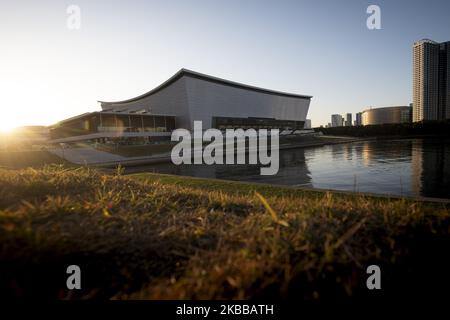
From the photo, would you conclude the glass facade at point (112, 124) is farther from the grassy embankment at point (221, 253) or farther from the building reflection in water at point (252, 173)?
the grassy embankment at point (221, 253)

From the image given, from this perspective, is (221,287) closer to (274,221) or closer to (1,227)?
(274,221)

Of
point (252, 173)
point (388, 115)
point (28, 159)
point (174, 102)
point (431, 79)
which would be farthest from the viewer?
point (388, 115)

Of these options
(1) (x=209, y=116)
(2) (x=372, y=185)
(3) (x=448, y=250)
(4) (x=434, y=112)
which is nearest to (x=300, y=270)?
(3) (x=448, y=250)

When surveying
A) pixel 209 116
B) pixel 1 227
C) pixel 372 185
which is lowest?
pixel 372 185

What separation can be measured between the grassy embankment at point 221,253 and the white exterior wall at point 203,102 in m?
62.0

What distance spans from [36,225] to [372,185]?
13.9 meters

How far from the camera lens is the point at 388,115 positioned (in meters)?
154

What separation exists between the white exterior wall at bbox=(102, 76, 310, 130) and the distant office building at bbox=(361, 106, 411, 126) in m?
102

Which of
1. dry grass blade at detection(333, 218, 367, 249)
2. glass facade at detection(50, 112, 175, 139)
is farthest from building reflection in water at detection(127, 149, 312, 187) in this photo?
glass facade at detection(50, 112, 175, 139)

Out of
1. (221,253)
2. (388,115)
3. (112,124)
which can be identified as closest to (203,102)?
(112,124)

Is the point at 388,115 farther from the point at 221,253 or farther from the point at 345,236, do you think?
the point at 221,253

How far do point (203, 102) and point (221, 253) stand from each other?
6693 cm

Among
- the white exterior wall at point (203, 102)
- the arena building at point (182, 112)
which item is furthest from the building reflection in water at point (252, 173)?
the white exterior wall at point (203, 102)
